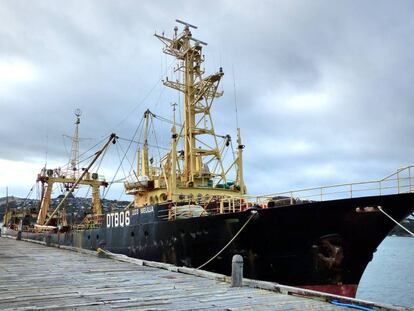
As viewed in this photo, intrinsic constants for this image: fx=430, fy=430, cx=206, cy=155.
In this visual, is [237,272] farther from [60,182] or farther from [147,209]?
[60,182]

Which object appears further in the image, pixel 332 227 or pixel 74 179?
pixel 74 179

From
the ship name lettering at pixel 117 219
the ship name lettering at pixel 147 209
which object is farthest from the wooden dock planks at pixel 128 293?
the ship name lettering at pixel 117 219

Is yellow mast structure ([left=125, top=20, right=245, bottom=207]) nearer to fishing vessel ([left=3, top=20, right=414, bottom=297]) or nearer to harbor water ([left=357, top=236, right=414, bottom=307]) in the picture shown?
fishing vessel ([left=3, top=20, right=414, bottom=297])

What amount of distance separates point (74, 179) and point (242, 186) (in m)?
21.5

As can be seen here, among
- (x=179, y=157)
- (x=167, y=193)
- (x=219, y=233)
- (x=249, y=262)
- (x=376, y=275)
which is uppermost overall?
(x=179, y=157)

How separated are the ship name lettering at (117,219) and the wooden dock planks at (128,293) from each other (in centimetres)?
904

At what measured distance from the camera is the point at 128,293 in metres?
9.37

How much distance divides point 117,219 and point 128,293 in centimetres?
1488

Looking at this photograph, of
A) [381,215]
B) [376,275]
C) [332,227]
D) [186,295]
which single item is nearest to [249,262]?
[332,227]

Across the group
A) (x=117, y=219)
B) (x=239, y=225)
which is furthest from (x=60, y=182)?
(x=239, y=225)

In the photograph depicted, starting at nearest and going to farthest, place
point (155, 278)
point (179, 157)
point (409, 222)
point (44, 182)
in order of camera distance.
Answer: point (155, 278) < point (409, 222) < point (179, 157) < point (44, 182)

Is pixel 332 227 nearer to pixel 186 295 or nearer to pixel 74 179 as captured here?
pixel 186 295

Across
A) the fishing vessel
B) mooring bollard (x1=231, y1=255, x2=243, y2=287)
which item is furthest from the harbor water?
mooring bollard (x1=231, y1=255, x2=243, y2=287)

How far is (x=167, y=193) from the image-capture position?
24062 millimetres
